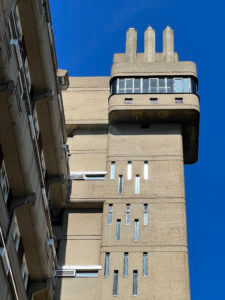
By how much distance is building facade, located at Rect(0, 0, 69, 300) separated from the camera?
19.7 meters

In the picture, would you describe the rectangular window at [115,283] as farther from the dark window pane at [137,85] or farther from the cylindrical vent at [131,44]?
the cylindrical vent at [131,44]

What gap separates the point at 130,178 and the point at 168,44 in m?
12.8

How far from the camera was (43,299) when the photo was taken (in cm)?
2553

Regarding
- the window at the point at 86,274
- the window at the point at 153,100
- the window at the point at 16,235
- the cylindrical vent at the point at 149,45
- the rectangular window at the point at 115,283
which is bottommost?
the window at the point at 16,235

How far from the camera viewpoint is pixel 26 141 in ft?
71.5

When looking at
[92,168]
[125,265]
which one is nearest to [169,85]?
[92,168]

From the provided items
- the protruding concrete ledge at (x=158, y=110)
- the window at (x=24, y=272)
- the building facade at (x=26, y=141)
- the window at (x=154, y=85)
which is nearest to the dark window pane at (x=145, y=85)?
the window at (x=154, y=85)

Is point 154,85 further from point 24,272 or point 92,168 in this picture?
point 24,272

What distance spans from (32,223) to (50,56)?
306 inches

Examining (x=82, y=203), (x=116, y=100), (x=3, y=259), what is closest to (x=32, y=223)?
(x=3, y=259)

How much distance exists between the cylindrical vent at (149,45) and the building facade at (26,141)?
1369 centimetres

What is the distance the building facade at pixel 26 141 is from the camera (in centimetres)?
1973

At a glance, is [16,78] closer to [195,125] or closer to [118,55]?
[195,125]

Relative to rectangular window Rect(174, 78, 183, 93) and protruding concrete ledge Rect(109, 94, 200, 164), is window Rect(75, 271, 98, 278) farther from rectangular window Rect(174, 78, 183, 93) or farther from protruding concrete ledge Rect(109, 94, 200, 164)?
rectangular window Rect(174, 78, 183, 93)
